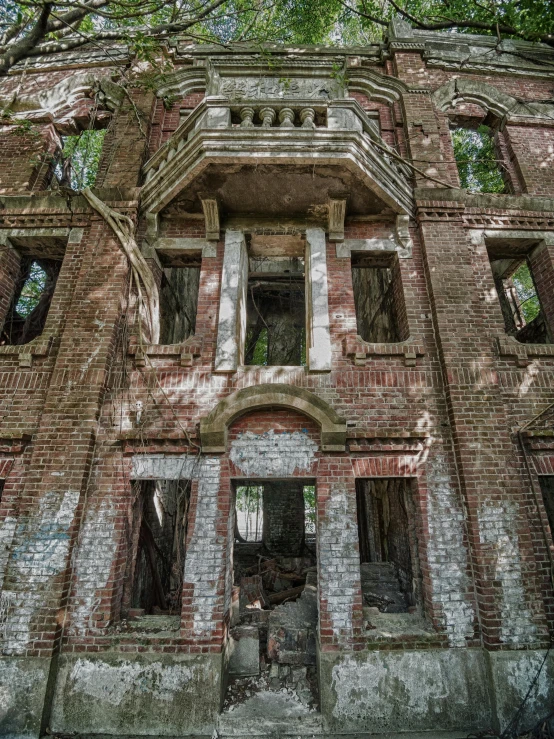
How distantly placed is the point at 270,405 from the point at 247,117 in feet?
13.3

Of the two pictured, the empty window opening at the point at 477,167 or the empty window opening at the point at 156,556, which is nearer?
the empty window opening at the point at 156,556

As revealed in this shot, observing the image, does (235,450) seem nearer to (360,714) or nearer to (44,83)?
(360,714)

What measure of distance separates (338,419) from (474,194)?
174 inches

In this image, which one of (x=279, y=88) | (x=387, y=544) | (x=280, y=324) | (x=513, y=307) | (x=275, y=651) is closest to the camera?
(x=275, y=651)

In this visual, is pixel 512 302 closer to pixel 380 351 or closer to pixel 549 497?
pixel 549 497

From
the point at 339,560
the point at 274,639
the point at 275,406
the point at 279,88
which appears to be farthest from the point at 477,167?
the point at 274,639

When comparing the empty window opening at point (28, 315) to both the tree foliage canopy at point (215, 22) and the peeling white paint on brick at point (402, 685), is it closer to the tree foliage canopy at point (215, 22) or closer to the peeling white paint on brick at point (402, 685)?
the tree foliage canopy at point (215, 22)

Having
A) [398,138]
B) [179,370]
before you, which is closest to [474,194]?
[398,138]

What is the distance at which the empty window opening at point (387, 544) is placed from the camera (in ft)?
18.1

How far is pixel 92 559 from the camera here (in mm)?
4355

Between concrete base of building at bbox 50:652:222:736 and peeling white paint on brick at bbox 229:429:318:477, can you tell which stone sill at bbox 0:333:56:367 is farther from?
concrete base of building at bbox 50:652:222:736

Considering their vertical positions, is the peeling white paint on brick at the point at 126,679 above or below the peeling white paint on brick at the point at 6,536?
below

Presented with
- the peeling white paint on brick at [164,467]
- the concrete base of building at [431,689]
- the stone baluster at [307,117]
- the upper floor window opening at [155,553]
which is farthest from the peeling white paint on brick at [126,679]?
the stone baluster at [307,117]

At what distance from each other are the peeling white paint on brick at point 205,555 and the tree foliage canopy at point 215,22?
5.11 meters
